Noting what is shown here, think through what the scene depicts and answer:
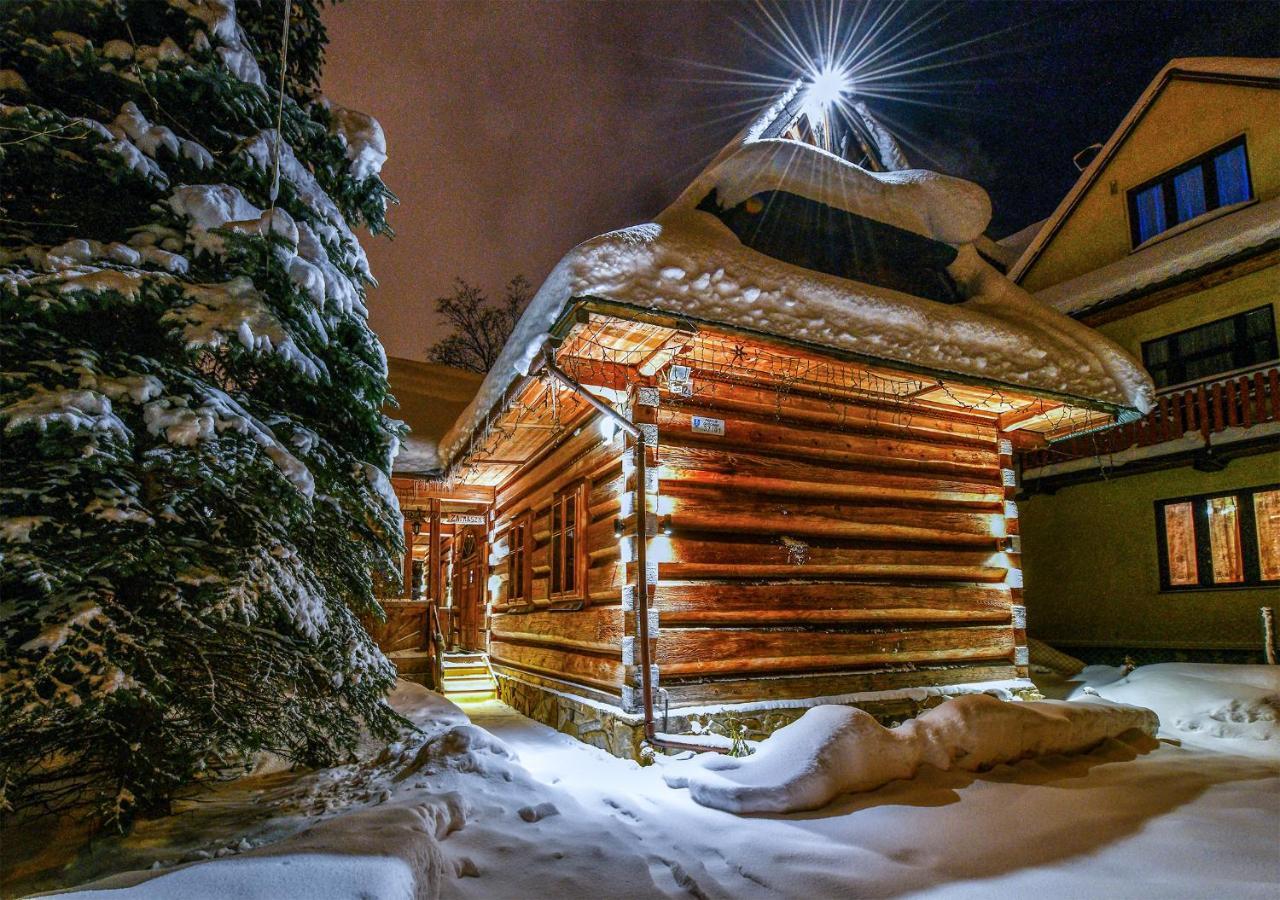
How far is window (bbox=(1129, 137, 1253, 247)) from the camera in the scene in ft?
47.3

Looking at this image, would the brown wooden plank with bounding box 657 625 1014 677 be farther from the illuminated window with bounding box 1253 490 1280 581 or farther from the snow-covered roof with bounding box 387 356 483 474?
the illuminated window with bounding box 1253 490 1280 581

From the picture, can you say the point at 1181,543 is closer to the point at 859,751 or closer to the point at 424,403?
the point at 859,751

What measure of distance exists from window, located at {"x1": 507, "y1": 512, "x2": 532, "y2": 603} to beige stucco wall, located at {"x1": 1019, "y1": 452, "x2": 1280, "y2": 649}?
41.8ft

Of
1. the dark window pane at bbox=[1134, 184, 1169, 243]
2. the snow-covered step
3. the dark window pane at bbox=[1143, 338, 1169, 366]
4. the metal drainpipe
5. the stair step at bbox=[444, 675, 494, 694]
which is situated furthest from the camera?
the dark window pane at bbox=[1134, 184, 1169, 243]

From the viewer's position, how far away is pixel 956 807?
468cm

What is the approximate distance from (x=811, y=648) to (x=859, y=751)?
266 cm

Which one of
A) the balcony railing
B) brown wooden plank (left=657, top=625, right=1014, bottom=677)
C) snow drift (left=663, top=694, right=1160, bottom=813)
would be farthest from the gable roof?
snow drift (left=663, top=694, right=1160, bottom=813)

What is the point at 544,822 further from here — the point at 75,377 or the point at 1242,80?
the point at 1242,80

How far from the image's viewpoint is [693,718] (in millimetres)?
6688

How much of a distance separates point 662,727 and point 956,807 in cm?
272

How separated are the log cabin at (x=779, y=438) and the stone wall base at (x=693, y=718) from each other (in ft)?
0.12

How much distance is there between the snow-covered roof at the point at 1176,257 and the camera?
42.4 ft

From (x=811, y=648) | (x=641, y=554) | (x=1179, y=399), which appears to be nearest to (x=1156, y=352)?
(x=1179, y=399)

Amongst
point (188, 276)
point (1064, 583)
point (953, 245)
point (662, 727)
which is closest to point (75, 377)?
point (188, 276)
